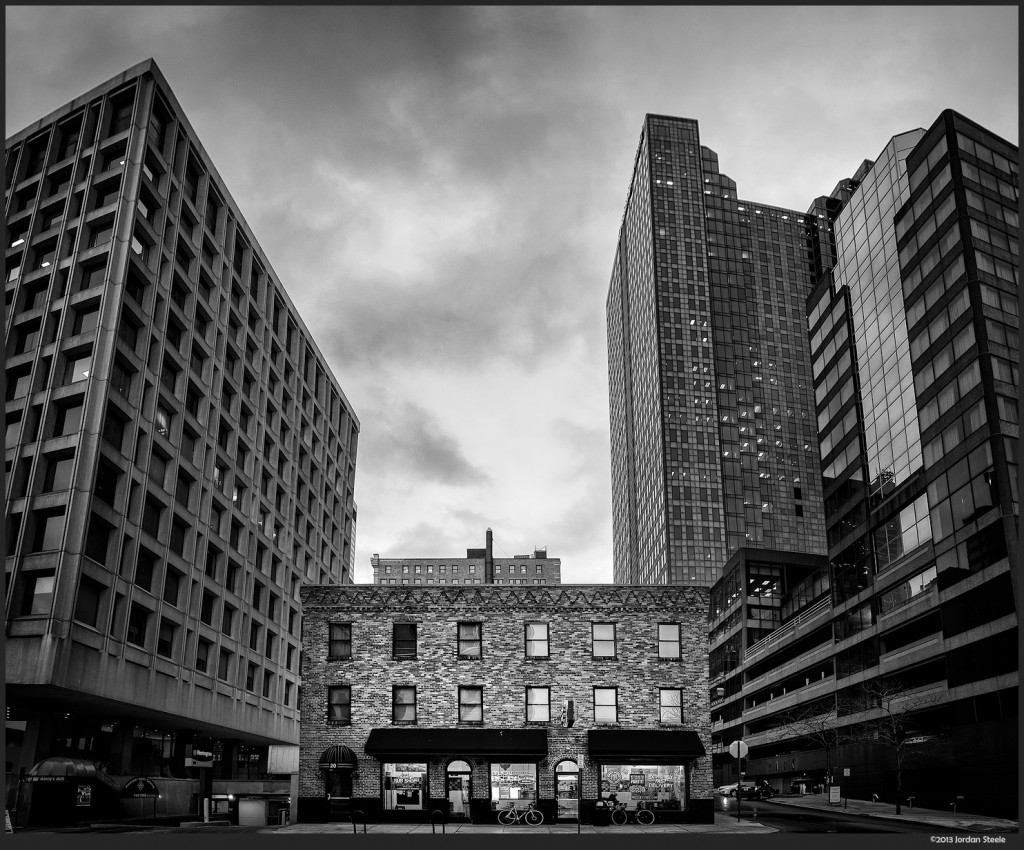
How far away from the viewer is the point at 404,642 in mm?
44375

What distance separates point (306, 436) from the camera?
80.9m

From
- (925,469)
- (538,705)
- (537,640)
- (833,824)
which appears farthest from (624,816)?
(925,469)

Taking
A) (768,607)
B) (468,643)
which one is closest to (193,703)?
(468,643)

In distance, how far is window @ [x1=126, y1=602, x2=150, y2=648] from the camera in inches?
1790

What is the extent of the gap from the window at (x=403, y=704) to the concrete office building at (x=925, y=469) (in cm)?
3288

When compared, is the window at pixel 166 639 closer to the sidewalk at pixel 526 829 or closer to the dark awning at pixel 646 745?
the sidewalk at pixel 526 829

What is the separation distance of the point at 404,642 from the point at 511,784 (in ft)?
27.6

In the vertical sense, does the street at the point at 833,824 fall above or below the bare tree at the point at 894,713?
below

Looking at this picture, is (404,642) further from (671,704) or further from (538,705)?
(671,704)

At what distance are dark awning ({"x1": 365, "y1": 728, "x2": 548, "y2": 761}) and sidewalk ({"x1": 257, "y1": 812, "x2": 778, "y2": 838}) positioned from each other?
3040 mm

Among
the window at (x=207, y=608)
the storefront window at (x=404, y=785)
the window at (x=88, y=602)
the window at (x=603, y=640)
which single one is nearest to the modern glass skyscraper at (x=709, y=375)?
the window at (x=207, y=608)

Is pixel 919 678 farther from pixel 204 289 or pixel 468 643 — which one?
pixel 204 289

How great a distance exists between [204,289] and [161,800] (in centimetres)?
3149

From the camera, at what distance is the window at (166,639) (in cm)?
4888
